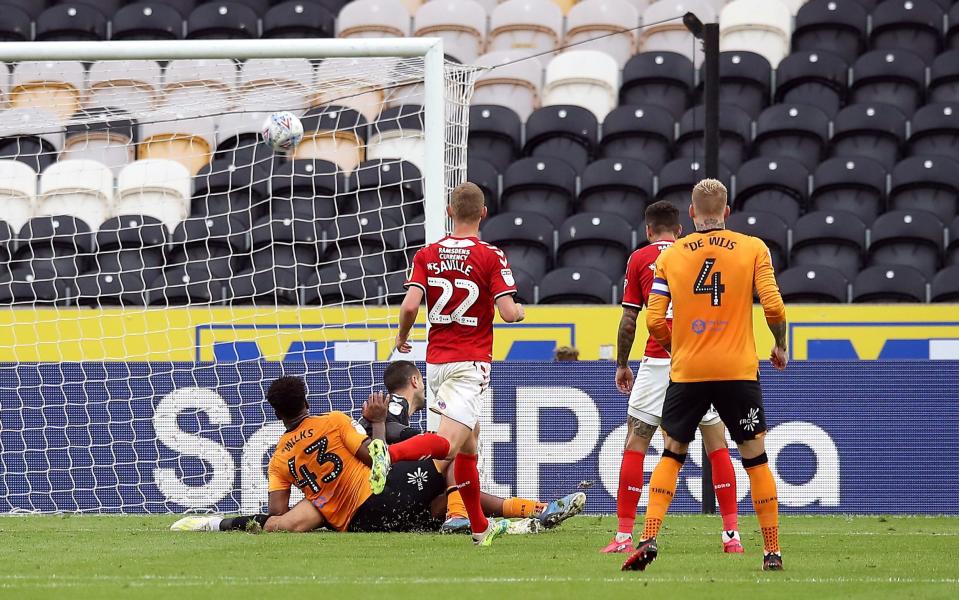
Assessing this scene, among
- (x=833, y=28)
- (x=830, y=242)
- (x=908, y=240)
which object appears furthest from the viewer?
(x=833, y=28)

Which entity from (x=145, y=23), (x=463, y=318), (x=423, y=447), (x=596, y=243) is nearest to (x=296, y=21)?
(x=145, y=23)

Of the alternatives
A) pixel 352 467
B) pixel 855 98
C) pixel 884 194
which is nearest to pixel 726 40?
pixel 855 98

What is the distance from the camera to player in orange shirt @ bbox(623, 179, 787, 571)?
5598mm

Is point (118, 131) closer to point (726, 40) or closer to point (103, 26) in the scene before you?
point (103, 26)

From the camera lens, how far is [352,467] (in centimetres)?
779

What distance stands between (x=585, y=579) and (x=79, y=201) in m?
9.14

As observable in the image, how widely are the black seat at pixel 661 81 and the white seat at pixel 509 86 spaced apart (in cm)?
123

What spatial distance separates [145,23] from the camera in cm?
1719

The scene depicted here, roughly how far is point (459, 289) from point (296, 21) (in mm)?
11327

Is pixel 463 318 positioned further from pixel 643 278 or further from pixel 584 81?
pixel 584 81

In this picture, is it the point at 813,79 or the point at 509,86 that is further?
the point at 509,86

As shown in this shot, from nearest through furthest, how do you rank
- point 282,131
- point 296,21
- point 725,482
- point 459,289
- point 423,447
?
point 725,482, point 423,447, point 459,289, point 282,131, point 296,21

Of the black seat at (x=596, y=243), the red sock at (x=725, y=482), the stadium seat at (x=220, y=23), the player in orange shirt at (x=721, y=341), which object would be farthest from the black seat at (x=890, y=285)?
the stadium seat at (x=220, y=23)

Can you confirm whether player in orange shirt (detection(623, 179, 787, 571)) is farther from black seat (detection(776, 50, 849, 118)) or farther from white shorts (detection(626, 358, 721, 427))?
black seat (detection(776, 50, 849, 118))
